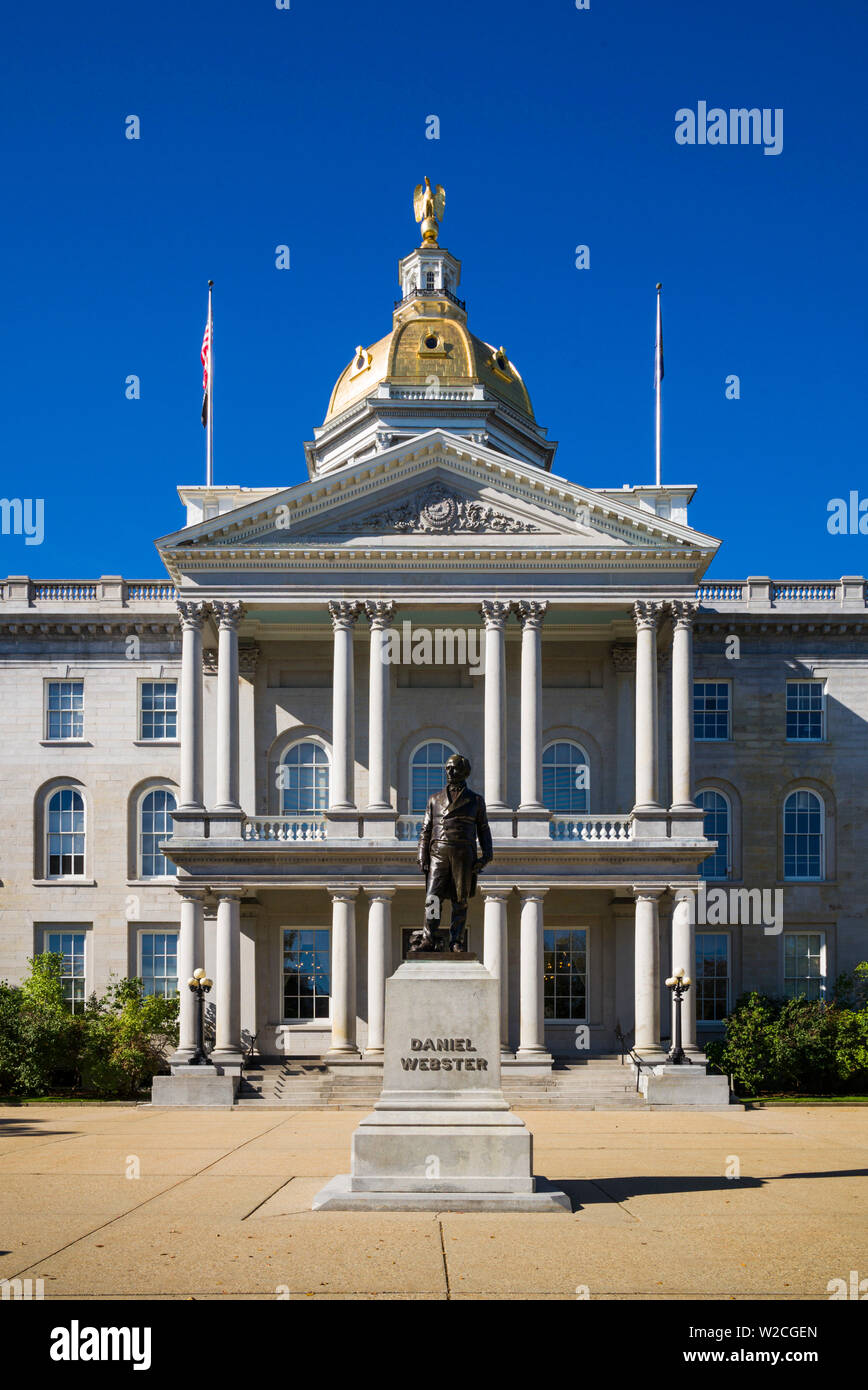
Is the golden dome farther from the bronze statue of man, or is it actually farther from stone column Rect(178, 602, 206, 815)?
the bronze statue of man

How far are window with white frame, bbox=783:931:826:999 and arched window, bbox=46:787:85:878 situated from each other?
22753 mm

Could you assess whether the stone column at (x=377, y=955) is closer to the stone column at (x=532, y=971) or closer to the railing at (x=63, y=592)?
the stone column at (x=532, y=971)

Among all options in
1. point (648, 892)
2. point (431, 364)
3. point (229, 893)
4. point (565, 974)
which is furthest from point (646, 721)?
point (431, 364)

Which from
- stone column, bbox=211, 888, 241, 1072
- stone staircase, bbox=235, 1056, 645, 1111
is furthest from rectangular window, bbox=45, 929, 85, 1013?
stone staircase, bbox=235, 1056, 645, 1111

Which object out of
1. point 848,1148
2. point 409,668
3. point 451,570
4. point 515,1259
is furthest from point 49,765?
point 515,1259

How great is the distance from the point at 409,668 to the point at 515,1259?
32746 mm

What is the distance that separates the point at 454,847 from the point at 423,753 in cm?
2677

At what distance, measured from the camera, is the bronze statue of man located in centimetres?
1897

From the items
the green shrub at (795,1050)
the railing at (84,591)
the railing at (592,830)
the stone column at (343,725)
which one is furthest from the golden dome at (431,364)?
the green shrub at (795,1050)

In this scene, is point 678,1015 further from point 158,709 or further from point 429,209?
point 429,209

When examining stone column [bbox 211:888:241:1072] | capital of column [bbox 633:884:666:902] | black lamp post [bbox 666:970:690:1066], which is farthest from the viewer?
capital of column [bbox 633:884:666:902]

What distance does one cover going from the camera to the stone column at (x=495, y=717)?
40438 millimetres

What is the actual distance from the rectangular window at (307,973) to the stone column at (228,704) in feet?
19.8

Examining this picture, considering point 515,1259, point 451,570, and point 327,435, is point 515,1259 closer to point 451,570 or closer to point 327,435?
point 451,570
